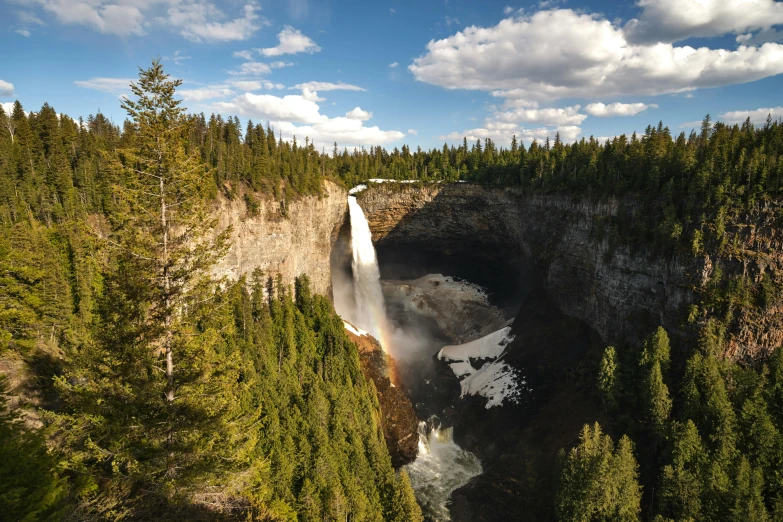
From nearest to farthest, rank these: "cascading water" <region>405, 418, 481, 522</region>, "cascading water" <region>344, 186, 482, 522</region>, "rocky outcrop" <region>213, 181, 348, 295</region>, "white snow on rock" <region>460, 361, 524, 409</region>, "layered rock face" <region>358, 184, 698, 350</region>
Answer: "cascading water" <region>405, 418, 481, 522</region> < "cascading water" <region>344, 186, 482, 522</region> < "layered rock face" <region>358, 184, 698, 350</region> < "rocky outcrop" <region>213, 181, 348, 295</region> < "white snow on rock" <region>460, 361, 524, 409</region>

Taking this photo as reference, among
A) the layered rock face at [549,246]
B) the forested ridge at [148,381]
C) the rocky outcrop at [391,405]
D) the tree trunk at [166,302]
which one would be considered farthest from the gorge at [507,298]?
the tree trunk at [166,302]

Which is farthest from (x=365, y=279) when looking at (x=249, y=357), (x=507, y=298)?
(x=249, y=357)

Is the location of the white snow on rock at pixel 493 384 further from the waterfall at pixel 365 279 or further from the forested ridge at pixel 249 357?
the waterfall at pixel 365 279

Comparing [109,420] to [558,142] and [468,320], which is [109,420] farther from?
[558,142]

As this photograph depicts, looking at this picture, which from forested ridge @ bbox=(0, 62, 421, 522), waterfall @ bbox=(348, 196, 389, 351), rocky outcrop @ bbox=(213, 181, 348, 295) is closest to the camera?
forested ridge @ bbox=(0, 62, 421, 522)

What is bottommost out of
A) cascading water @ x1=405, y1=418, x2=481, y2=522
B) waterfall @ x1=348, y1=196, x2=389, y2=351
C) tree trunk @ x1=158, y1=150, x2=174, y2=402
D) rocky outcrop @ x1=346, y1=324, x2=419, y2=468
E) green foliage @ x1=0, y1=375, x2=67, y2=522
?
cascading water @ x1=405, y1=418, x2=481, y2=522

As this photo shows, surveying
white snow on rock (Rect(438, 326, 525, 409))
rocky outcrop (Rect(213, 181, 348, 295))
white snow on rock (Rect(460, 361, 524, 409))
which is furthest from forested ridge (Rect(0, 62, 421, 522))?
white snow on rock (Rect(438, 326, 525, 409))

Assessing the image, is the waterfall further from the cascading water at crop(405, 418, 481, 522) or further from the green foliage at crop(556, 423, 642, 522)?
the green foliage at crop(556, 423, 642, 522)

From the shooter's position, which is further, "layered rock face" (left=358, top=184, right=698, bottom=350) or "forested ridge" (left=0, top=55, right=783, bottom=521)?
"layered rock face" (left=358, top=184, right=698, bottom=350)

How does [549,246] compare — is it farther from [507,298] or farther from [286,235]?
[286,235]
